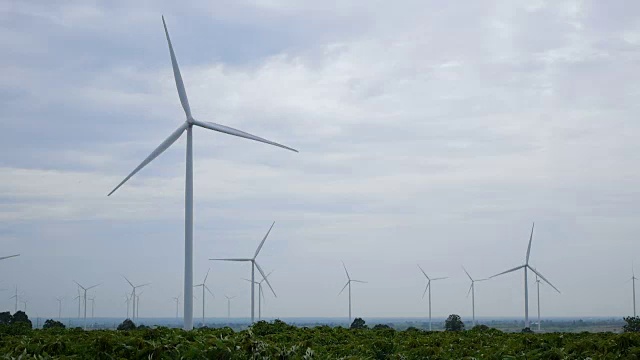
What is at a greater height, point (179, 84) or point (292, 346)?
point (179, 84)

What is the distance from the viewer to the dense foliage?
18.1 m

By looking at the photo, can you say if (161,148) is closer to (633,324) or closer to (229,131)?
(229,131)

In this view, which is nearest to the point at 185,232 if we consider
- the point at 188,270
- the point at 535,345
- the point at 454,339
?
the point at 188,270

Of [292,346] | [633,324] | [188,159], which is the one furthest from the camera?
[633,324]

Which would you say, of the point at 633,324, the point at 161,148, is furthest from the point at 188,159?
the point at 633,324

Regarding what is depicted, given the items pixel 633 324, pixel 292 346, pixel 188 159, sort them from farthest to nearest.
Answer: pixel 633 324 < pixel 188 159 < pixel 292 346

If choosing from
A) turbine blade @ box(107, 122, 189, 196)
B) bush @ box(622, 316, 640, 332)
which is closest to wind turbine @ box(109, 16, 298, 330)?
turbine blade @ box(107, 122, 189, 196)

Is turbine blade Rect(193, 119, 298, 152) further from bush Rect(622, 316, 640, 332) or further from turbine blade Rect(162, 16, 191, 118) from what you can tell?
bush Rect(622, 316, 640, 332)

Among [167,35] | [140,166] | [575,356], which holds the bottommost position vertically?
[575,356]

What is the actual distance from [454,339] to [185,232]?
18.4m

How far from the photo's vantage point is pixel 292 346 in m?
21.4

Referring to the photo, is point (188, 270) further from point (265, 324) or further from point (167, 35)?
point (167, 35)

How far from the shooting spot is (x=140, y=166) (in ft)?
147

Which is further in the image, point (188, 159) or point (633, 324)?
point (633, 324)
